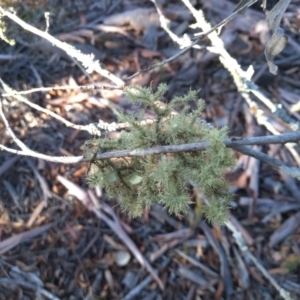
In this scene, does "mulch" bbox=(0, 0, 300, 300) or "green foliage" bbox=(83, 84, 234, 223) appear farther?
"mulch" bbox=(0, 0, 300, 300)

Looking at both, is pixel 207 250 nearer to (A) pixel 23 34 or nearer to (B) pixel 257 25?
(B) pixel 257 25

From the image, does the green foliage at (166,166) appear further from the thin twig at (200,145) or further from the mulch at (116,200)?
the mulch at (116,200)

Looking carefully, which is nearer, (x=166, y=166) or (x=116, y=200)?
(x=166, y=166)

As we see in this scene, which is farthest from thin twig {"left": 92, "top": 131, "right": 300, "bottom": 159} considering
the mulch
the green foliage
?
the mulch

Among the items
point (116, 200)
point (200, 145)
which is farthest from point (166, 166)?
point (116, 200)

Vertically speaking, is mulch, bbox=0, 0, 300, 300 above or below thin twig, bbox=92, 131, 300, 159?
below

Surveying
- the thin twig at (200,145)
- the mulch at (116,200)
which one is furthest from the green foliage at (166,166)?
the mulch at (116,200)

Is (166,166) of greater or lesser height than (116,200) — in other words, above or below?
above

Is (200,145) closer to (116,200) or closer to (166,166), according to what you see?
(166,166)

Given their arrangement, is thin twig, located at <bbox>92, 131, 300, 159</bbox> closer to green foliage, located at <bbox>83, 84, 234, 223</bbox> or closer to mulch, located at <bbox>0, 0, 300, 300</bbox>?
green foliage, located at <bbox>83, 84, 234, 223</bbox>
